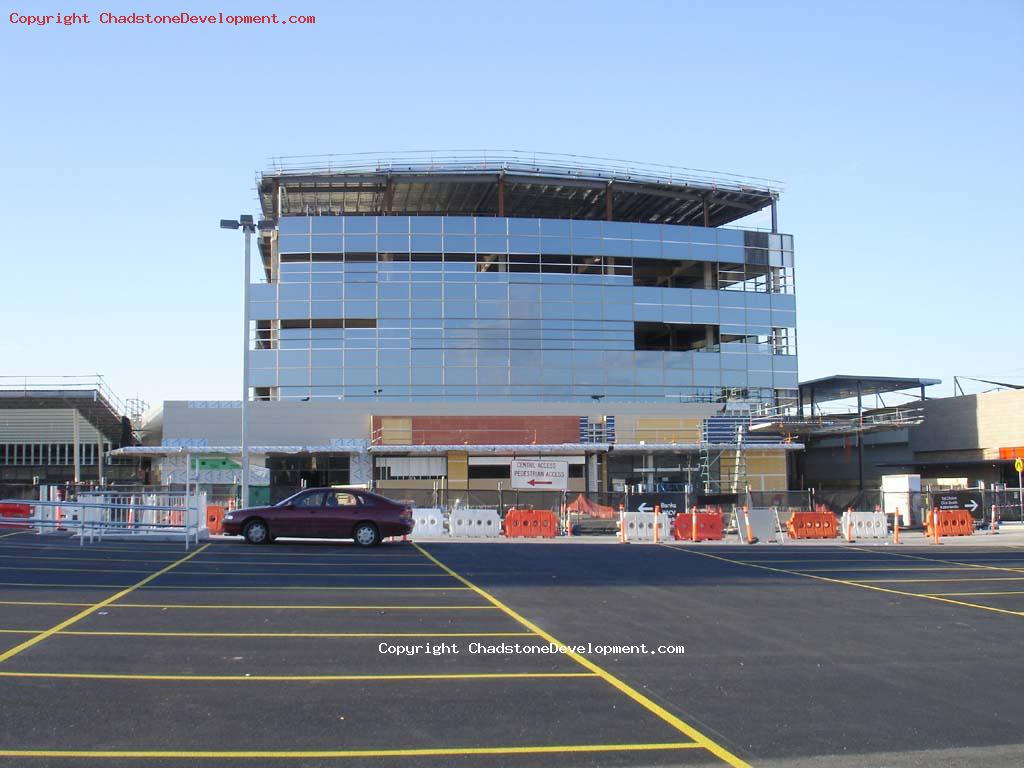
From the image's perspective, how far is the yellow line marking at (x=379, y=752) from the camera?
22.0 feet

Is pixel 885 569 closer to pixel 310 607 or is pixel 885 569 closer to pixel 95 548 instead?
pixel 310 607

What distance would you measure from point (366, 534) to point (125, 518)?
26.9 feet

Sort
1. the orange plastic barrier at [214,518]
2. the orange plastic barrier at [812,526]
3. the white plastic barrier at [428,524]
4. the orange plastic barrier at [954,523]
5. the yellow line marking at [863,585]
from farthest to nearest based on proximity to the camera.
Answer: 1. the orange plastic barrier at [954,523]
2. the white plastic barrier at [428,524]
3. the orange plastic barrier at [812,526]
4. the orange plastic barrier at [214,518]
5. the yellow line marking at [863,585]

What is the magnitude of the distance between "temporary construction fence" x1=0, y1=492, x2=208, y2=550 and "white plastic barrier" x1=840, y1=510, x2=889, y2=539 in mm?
19719

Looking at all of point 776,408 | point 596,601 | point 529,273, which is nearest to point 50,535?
point 596,601

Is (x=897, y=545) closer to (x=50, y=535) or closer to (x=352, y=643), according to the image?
(x=352, y=643)

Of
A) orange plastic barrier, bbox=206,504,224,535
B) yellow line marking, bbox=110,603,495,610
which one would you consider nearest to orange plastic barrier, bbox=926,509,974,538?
orange plastic barrier, bbox=206,504,224,535

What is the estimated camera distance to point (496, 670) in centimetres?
Result: 955

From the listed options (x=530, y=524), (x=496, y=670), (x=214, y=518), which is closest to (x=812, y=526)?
(x=530, y=524)

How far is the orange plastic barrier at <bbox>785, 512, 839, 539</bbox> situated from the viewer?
3055 cm

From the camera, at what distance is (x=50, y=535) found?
26.4 meters

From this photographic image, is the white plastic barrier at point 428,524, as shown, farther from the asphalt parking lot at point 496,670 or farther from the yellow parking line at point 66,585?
the yellow parking line at point 66,585

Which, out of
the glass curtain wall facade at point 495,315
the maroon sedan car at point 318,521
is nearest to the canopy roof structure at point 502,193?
the glass curtain wall facade at point 495,315

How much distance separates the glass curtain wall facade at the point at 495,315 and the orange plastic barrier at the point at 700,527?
27730 millimetres
